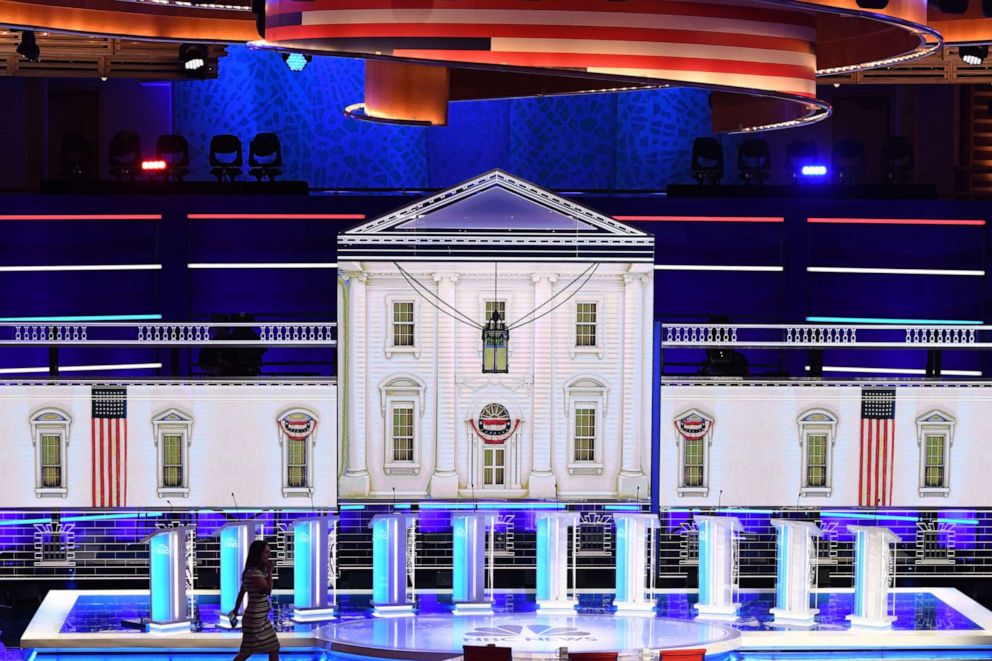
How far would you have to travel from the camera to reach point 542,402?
1281 centimetres

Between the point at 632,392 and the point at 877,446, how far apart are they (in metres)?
2.09

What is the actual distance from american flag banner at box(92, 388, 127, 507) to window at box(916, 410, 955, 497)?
6.55 metres

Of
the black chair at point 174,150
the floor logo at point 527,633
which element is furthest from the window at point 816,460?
the black chair at point 174,150

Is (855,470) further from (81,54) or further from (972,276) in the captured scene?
(81,54)

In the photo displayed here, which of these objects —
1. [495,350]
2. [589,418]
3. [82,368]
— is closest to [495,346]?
[495,350]

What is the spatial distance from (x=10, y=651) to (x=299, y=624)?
2.10m

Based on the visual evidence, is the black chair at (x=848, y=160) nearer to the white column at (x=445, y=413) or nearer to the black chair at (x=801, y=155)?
the black chair at (x=801, y=155)

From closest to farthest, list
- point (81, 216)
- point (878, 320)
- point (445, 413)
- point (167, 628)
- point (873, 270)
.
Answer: point (167, 628) → point (445, 413) → point (81, 216) → point (873, 270) → point (878, 320)

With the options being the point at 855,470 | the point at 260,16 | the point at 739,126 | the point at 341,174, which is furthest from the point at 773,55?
the point at 341,174

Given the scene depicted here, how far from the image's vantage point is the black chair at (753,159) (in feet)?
53.8

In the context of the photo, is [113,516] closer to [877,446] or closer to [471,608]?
[471,608]

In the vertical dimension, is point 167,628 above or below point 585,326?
below

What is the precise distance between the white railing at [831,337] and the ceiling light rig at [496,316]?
2.71ft

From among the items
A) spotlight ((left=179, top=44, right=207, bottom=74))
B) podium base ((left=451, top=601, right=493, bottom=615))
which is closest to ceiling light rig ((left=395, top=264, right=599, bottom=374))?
podium base ((left=451, top=601, right=493, bottom=615))
